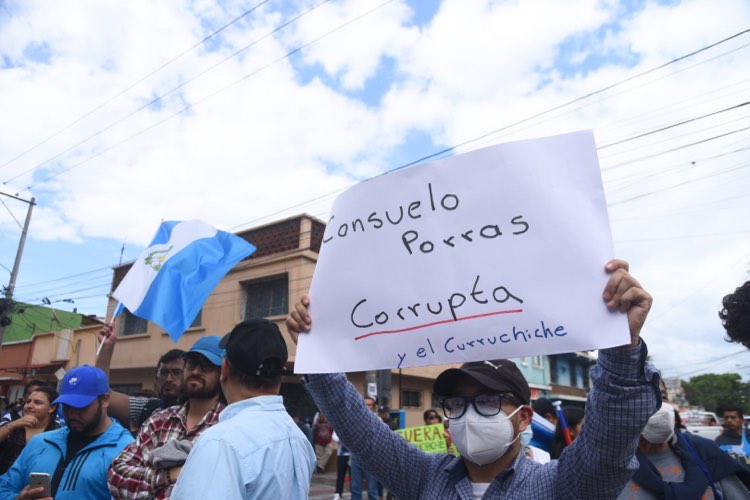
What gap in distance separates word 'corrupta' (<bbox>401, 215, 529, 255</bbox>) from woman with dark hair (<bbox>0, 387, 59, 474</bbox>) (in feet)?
11.9

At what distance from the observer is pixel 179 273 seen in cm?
489

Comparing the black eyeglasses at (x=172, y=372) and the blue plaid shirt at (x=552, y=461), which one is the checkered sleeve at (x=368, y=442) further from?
the black eyeglasses at (x=172, y=372)

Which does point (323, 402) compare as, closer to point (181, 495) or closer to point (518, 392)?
point (181, 495)

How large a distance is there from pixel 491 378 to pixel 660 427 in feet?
4.92

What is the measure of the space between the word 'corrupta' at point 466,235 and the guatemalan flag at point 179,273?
10.5 feet

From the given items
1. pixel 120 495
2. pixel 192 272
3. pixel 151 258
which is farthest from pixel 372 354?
pixel 151 258

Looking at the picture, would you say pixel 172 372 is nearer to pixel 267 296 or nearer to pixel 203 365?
pixel 203 365

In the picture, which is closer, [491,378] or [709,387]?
[491,378]

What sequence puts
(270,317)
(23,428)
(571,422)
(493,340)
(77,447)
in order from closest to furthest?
(493,340) → (77,447) → (23,428) → (571,422) → (270,317)

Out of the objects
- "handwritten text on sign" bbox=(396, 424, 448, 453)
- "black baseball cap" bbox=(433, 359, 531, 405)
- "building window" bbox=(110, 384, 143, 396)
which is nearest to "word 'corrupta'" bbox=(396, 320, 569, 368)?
"black baseball cap" bbox=(433, 359, 531, 405)

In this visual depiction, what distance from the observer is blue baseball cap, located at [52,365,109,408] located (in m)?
3.13

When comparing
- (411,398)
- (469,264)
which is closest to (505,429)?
(469,264)

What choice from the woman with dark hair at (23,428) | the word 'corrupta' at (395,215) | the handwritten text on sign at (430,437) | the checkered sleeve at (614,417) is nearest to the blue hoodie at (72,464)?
the woman with dark hair at (23,428)

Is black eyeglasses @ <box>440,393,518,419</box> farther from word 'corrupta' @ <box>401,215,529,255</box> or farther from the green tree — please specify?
the green tree
